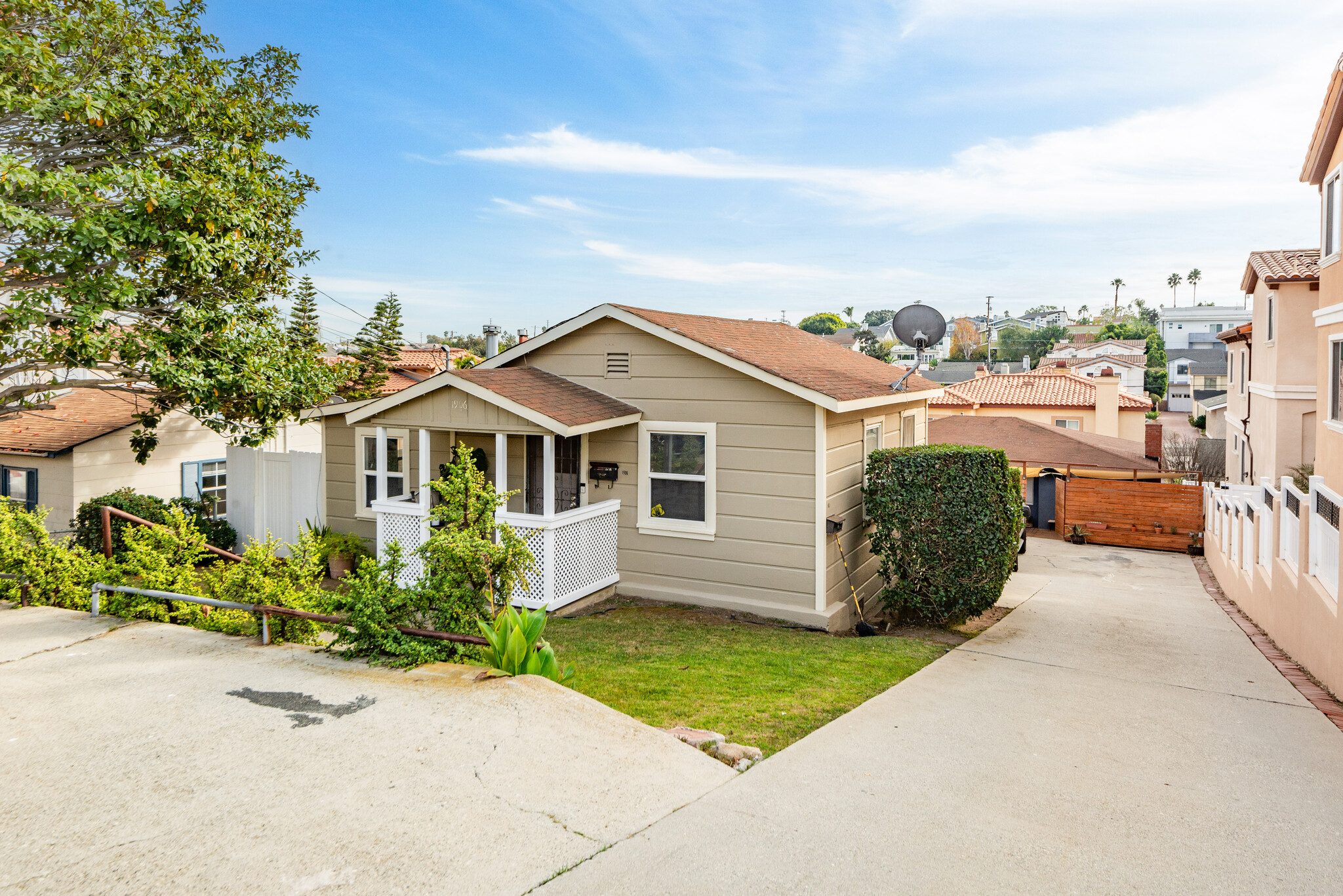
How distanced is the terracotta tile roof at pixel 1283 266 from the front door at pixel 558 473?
15960 millimetres

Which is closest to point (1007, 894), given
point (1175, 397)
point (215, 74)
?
point (215, 74)

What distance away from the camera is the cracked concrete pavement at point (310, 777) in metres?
3.73

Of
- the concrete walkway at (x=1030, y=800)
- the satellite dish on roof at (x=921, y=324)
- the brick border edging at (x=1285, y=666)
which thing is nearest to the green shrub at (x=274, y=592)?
the concrete walkway at (x=1030, y=800)

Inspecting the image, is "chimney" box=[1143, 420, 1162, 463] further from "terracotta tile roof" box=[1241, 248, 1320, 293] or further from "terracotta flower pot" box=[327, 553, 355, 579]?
"terracotta flower pot" box=[327, 553, 355, 579]

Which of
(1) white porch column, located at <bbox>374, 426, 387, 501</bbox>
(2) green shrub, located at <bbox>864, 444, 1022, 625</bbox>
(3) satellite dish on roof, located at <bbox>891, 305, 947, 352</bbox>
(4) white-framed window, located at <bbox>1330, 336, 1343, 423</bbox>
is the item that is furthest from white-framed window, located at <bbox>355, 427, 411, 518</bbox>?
(4) white-framed window, located at <bbox>1330, 336, 1343, 423</bbox>

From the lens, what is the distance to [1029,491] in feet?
77.7

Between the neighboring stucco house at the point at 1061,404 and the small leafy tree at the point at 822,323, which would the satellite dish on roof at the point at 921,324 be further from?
the small leafy tree at the point at 822,323

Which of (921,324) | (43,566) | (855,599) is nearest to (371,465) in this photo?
(43,566)

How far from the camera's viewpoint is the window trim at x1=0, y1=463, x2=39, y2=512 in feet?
50.9

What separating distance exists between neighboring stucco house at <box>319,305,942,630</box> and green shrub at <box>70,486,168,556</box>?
545 centimetres

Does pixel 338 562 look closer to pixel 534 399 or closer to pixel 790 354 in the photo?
pixel 534 399

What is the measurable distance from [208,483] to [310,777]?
14.6 meters

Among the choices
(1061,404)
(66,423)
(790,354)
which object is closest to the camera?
(790,354)

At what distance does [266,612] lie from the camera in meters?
7.30
